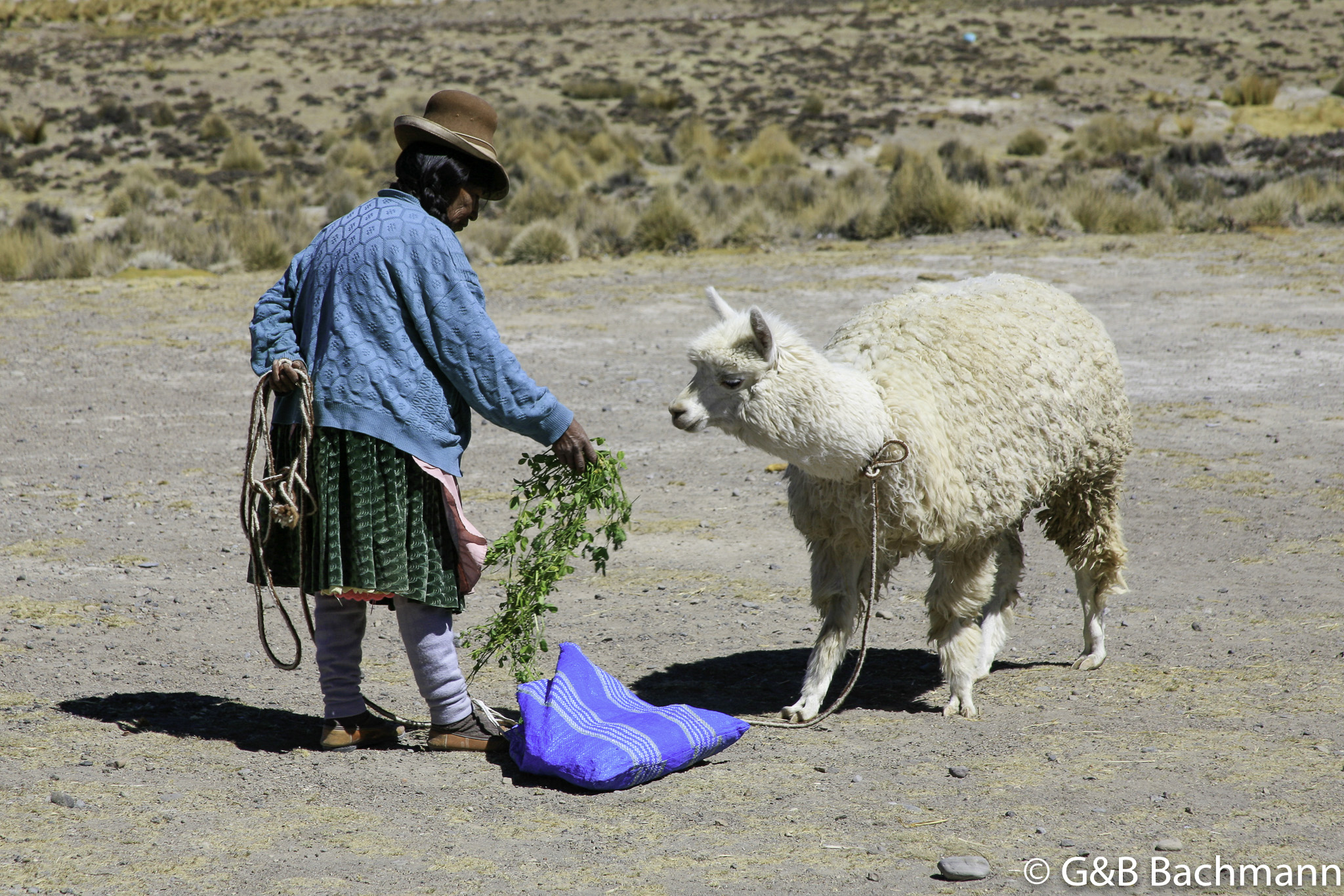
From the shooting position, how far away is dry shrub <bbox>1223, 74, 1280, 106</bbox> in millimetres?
33438

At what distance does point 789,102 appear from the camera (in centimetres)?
3481

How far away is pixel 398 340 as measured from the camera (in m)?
3.53

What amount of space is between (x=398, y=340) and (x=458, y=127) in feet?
2.25

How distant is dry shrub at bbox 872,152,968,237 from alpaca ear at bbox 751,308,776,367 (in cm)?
1430

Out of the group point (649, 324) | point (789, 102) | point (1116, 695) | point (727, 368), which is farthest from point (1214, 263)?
point (789, 102)

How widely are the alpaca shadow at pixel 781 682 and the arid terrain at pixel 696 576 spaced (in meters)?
0.02

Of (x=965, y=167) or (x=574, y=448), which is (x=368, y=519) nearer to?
(x=574, y=448)

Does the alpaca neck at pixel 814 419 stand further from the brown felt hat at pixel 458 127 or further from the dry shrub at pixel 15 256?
the dry shrub at pixel 15 256

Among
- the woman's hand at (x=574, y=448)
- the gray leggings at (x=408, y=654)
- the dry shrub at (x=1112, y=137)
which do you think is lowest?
the gray leggings at (x=408, y=654)

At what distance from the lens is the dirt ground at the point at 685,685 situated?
10.7 ft

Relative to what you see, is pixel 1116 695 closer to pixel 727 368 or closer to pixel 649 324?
pixel 727 368

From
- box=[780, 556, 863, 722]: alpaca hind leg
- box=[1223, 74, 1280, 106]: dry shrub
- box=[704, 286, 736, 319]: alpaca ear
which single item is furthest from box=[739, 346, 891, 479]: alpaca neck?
box=[1223, 74, 1280, 106]: dry shrub

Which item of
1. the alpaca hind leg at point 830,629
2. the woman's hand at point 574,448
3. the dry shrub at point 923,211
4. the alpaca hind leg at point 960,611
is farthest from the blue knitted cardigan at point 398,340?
the dry shrub at point 923,211

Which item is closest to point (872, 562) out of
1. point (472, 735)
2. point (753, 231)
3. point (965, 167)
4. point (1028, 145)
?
point (472, 735)
